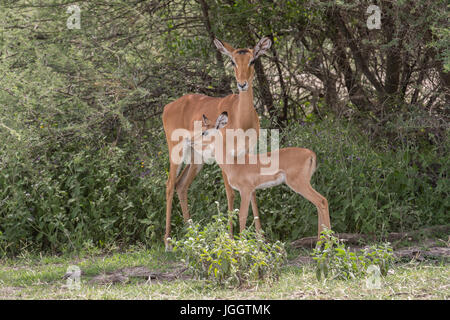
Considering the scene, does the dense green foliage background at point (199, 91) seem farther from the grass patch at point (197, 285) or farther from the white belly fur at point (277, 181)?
the white belly fur at point (277, 181)

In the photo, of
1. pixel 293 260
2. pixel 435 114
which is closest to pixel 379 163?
pixel 435 114

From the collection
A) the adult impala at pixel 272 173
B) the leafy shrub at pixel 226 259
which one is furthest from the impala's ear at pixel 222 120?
the leafy shrub at pixel 226 259

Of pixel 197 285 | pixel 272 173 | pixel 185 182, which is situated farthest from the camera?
pixel 185 182

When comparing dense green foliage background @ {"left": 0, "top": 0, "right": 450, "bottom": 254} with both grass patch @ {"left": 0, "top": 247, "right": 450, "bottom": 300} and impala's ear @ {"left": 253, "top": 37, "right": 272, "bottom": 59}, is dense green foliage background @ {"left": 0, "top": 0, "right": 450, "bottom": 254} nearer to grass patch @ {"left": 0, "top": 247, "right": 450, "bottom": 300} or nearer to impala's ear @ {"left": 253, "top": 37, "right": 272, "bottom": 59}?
grass patch @ {"left": 0, "top": 247, "right": 450, "bottom": 300}

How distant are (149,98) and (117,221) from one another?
1964 mm

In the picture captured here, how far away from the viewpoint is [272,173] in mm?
6320

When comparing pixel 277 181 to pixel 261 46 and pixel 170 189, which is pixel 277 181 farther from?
pixel 170 189

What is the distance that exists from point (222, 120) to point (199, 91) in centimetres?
306

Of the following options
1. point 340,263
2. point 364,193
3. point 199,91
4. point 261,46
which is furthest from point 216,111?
point 199,91

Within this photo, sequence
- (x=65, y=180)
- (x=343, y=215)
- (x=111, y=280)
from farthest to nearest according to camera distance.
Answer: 1. (x=65, y=180)
2. (x=343, y=215)
3. (x=111, y=280)

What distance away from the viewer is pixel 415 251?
21.3 feet

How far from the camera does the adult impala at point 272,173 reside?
6203mm

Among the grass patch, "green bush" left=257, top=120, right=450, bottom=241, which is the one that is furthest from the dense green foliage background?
the grass patch

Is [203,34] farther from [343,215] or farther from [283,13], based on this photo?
[343,215]
